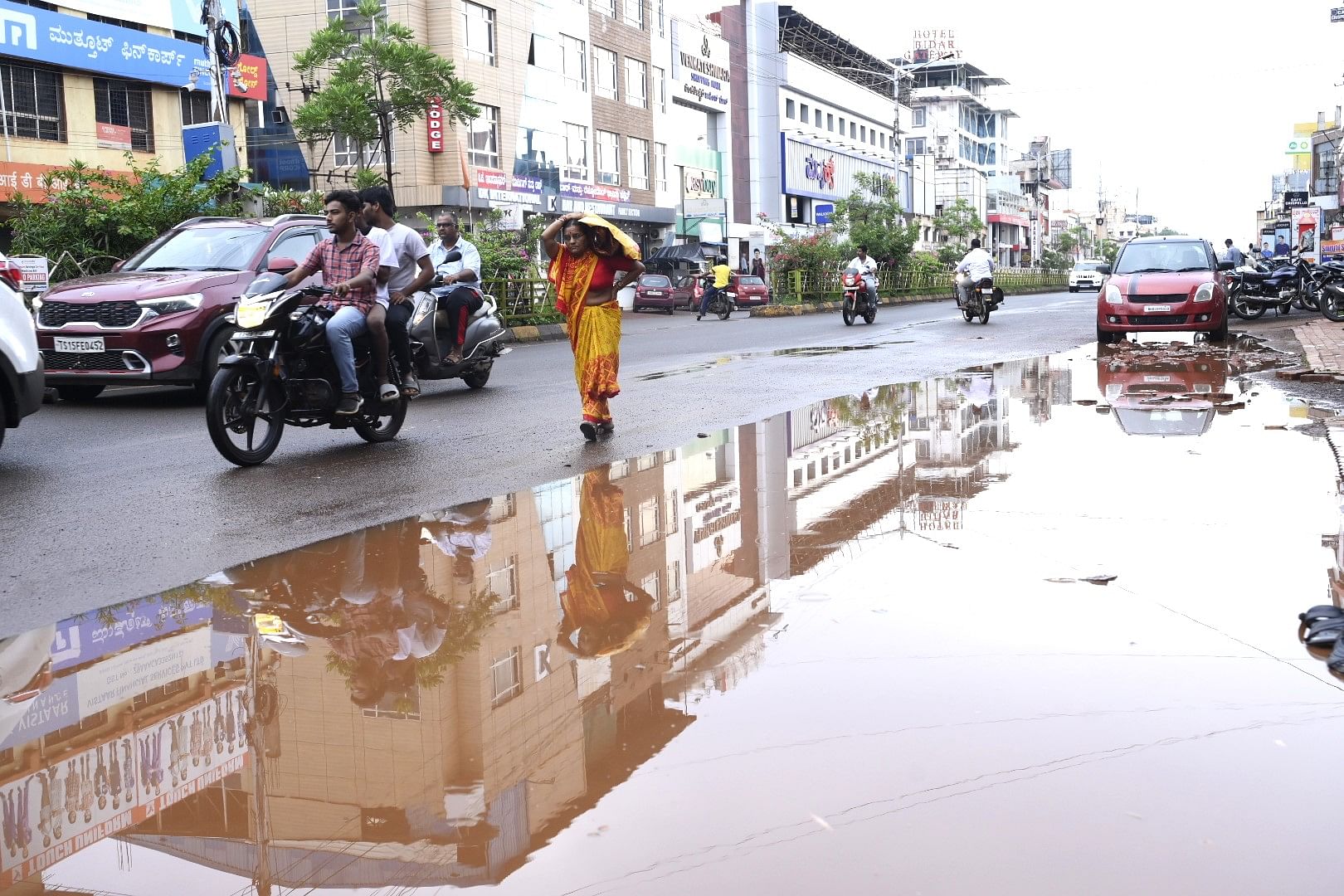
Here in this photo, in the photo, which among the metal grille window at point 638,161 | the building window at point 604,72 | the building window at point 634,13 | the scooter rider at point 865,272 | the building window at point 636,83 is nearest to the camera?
the scooter rider at point 865,272

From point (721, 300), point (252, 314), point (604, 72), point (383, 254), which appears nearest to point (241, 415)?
point (252, 314)

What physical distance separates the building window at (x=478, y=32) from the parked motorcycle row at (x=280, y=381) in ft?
113

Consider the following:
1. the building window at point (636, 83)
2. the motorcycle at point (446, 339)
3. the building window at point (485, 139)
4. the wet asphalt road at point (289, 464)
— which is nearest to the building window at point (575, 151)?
the building window at point (636, 83)

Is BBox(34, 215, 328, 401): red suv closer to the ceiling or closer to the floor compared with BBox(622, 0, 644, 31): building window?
closer to the floor

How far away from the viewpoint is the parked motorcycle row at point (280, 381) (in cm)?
791

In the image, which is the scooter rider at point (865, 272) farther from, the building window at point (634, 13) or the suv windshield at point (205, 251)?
the building window at point (634, 13)

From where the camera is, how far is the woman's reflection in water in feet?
13.6

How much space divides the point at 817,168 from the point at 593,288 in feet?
226

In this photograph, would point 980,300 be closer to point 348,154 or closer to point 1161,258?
point 1161,258

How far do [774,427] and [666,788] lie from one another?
695cm

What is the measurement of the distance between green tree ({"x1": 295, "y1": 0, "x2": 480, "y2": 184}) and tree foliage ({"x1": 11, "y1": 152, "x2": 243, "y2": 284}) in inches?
477

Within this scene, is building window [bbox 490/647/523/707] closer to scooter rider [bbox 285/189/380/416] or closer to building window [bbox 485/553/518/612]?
building window [bbox 485/553/518/612]

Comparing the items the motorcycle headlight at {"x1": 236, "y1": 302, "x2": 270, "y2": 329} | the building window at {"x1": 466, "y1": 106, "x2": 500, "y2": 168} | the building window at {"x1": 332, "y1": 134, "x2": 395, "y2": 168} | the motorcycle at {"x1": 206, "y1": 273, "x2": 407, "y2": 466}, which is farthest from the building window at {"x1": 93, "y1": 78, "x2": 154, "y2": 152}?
the motorcycle headlight at {"x1": 236, "y1": 302, "x2": 270, "y2": 329}

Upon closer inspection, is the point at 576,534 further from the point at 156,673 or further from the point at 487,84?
the point at 487,84
